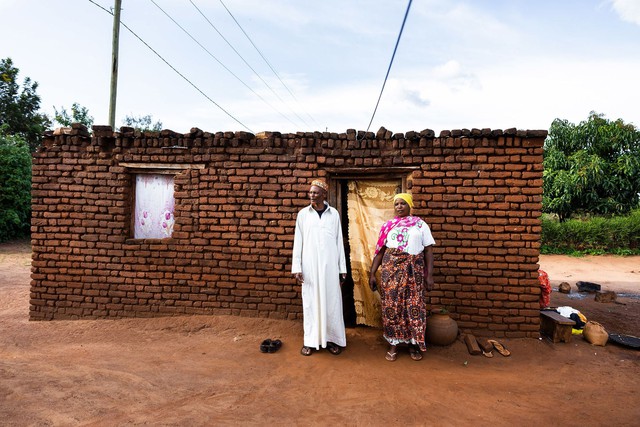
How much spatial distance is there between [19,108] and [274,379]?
23.9 metres

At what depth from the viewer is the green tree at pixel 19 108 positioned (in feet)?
64.2

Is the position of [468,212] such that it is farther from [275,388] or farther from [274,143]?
[275,388]

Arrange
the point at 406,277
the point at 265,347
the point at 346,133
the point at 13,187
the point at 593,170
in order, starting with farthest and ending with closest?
the point at 593,170 < the point at 13,187 < the point at 346,133 < the point at 265,347 < the point at 406,277

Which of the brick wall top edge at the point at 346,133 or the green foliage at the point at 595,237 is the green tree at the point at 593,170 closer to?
the green foliage at the point at 595,237

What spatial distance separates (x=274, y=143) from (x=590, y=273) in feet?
33.7

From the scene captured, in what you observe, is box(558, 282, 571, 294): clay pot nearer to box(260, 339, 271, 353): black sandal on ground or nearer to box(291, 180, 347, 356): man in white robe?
box(291, 180, 347, 356): man in white robe

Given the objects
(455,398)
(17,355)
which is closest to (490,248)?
(455,398)

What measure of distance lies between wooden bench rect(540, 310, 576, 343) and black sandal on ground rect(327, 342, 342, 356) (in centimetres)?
251

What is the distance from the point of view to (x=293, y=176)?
189 inches

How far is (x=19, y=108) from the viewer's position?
2027 cm

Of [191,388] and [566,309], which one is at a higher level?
[566,309]

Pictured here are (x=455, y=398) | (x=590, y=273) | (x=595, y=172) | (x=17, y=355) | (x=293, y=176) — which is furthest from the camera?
(x=595, y=172)

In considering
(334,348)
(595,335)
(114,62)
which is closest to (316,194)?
(334,348)

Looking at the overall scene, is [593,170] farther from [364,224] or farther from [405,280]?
[405,280]
